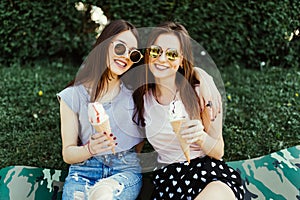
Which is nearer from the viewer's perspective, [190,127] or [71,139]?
[190,127]

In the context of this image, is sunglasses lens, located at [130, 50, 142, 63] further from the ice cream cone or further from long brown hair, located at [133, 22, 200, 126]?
the ice cream cone

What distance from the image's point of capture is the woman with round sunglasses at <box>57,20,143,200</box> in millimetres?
2438

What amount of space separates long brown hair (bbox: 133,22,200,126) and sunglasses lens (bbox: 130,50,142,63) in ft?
0.25

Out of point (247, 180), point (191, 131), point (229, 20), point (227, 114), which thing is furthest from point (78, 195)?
point (229, 20)

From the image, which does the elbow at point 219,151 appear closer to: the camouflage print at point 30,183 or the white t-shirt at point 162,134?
the white t-shirt at point 162,134

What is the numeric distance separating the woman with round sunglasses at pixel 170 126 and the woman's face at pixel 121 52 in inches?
4.0

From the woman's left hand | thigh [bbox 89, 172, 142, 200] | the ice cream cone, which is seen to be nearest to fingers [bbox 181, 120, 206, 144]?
the woman's left hand

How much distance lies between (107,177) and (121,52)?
666mm

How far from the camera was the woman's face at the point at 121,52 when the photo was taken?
2.44 metres

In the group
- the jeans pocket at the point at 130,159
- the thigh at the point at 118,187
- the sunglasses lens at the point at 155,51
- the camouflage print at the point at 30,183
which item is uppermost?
the sunglasses lens at the point at 155,51

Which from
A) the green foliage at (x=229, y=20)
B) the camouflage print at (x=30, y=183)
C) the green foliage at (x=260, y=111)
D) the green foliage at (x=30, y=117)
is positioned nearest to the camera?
the camouflage print at (x=30, y=183)

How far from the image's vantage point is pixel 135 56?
8.00 feet

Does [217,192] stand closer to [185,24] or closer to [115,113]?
[115,113]

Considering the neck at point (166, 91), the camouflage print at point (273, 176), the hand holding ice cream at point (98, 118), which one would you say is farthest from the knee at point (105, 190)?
the camouflage print at point (273, 176)
